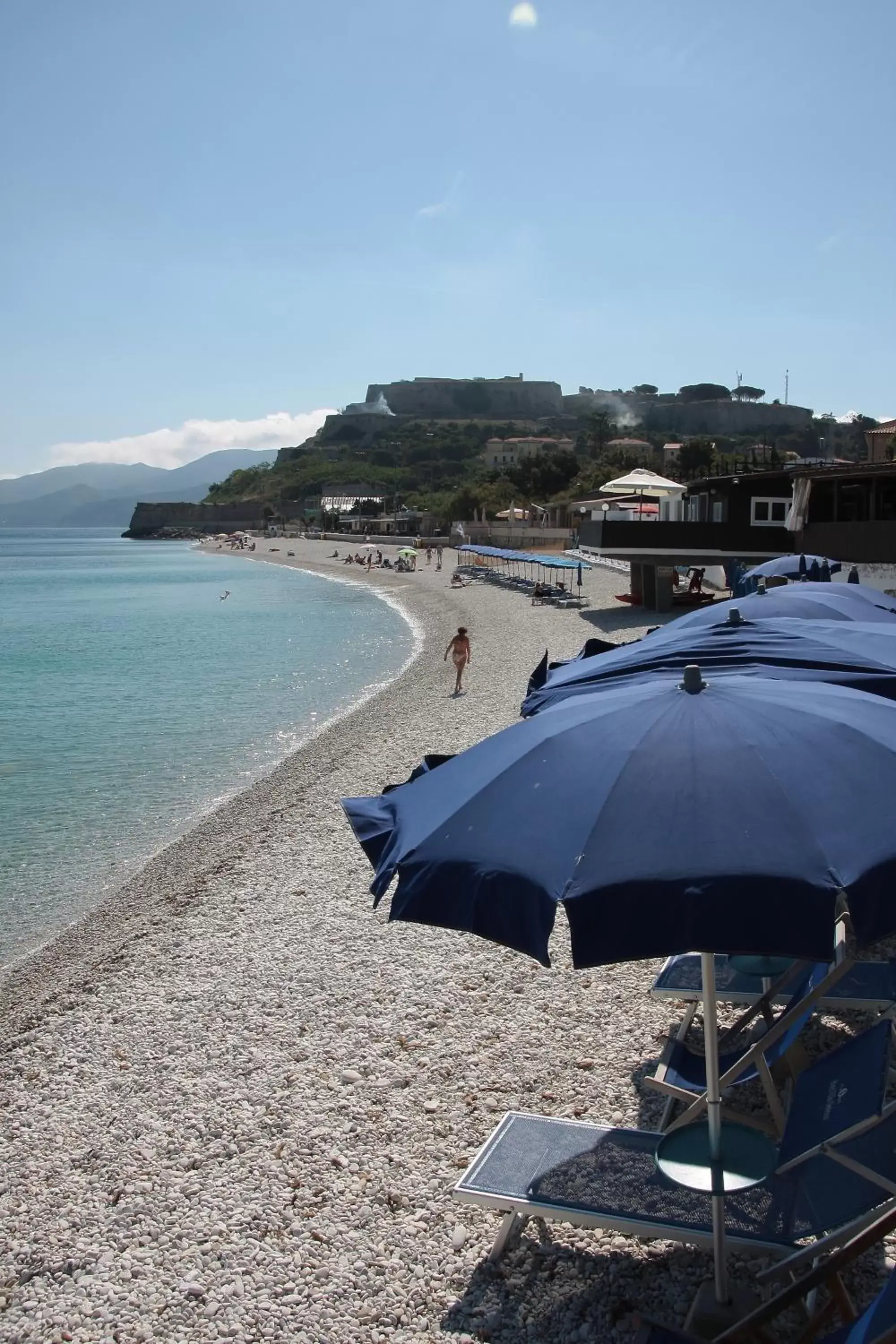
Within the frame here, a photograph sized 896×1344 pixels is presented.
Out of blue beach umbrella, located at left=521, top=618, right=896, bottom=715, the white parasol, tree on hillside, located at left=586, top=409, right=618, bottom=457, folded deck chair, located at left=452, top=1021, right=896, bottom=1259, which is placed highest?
tree on hillside, located at left=586, top=409, right=618, bottom=457

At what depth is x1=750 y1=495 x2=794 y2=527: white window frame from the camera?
26906mm

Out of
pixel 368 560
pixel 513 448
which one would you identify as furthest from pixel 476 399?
pixel 368 560

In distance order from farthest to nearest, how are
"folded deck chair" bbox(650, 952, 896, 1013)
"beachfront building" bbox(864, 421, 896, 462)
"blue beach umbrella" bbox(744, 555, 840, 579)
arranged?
"beachfront building" bbox(864, 421, 896, 462), "blue beach umbrella" bbox(744, 555, 840, 579), "folded deck chair" bbox(650, 952, 896, 1013)

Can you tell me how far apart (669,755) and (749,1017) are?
190cm

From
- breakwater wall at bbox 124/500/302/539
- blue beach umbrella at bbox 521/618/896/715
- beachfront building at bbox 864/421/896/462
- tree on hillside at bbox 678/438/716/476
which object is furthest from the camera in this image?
breakwater wall at bbox 124/500/302/539

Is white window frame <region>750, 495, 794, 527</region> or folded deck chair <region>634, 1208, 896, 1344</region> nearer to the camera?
folded deck chair <region>634, 1208, 896, 1344</region>

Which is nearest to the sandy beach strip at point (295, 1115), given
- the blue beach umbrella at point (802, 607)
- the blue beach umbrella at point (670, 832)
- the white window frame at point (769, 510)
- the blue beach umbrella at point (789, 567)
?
the blue beach umbrella at point (670, 832)

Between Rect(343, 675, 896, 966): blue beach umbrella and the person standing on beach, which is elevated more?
Rect(343, 675, 896, 966): blue beach umbrella

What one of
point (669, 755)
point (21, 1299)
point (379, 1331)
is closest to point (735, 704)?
point (669, 755)

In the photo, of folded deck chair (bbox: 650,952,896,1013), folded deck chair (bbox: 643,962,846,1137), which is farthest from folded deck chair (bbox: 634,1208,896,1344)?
folded deck chair (bbox: 650,952,896,1013)

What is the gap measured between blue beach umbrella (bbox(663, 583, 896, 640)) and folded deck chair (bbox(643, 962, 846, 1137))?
2.65m

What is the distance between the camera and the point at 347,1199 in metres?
4.59

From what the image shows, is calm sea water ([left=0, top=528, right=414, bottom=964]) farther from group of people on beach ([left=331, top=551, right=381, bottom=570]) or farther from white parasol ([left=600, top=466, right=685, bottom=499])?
group of people on beach ([left=331, top=551, right=381, bottom=570])

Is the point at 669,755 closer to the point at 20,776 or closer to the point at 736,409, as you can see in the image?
the point at 20,776
